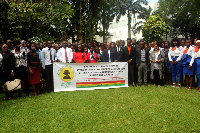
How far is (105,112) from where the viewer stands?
498cm

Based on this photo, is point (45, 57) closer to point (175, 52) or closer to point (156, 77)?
point (156, 77)

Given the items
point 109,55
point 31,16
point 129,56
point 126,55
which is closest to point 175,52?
point 129,56

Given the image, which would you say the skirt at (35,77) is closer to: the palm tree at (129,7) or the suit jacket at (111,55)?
the suit jacket at (111,55)

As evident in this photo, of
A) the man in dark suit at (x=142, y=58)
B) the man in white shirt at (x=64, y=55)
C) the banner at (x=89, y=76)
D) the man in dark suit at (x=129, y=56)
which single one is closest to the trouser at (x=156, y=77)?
the man in dark suit at (x=142, y=58)

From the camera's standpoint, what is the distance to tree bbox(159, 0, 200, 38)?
22047mm

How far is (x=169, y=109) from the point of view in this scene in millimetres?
5105

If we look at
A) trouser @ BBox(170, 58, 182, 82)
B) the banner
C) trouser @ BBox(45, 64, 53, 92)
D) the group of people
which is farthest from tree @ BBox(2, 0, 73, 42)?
trouser @ BBox(170, 58, 182, 82)

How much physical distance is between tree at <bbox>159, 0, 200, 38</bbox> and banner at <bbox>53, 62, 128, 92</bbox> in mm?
17595

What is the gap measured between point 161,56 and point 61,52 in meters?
4.55

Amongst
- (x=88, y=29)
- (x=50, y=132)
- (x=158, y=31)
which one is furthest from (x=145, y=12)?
(x=50, y=132)

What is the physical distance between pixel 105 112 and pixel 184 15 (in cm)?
2590

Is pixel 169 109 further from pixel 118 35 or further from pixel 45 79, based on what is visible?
pixel 118 35

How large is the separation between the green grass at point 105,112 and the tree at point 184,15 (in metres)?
18.5

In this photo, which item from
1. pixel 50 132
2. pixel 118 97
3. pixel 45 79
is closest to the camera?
pixel 50 132
